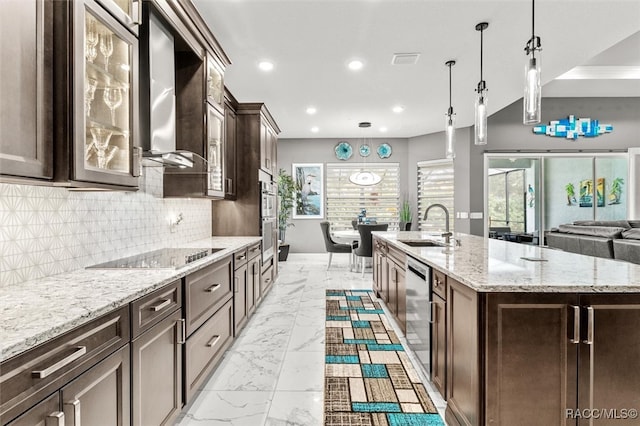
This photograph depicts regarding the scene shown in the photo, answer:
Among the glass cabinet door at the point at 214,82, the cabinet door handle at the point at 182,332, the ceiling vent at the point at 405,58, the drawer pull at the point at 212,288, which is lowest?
the cabinet door handle at the point at 182,332

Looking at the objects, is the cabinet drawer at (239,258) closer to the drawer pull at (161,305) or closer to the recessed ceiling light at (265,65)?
the drawer pull at (161,305)

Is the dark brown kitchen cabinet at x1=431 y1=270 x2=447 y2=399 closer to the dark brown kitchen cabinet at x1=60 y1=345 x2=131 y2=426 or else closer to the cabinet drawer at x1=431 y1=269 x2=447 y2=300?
the cabinet drawer at x1=431 y1=269 x2=447 y2=300

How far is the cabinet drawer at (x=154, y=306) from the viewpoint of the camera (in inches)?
56.1

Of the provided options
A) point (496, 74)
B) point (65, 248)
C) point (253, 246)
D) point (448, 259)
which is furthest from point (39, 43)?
point (496, 74)

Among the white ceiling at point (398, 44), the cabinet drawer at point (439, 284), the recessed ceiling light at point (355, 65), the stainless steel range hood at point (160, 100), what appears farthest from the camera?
the recessed ceiling light at point (355, 65)

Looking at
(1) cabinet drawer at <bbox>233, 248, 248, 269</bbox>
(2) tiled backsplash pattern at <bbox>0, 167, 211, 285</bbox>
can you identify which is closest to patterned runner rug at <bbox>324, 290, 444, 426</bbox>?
(1) cabinet drawer at <bbox>233, 248, 248, 269</bbox>

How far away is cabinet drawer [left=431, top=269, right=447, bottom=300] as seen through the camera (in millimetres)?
1984

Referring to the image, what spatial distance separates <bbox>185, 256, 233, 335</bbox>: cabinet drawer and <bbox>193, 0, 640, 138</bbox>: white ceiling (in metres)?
2.11

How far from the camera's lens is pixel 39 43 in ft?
4.20

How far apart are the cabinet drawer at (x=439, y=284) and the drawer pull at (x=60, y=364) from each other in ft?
5.63

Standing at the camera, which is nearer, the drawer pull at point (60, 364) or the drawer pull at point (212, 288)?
the drawer pull at point (60, 364)

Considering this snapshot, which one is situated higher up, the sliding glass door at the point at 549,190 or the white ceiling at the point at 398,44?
the white ceiling at the point at 398,44

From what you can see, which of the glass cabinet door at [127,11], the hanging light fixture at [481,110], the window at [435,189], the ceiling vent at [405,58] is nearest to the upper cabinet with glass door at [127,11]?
the glass cabinet door at [127,11]

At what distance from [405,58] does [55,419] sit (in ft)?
13.1
